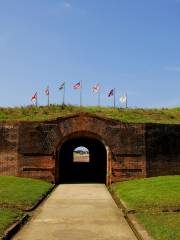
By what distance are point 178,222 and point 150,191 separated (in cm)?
489

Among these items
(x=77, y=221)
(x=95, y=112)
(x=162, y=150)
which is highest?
(x=95, y=112)

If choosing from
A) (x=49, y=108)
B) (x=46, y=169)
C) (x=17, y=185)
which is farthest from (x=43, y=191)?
(x=49, y=108)

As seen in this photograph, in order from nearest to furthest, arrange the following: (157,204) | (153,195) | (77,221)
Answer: (77,221), (157,204), (153,195)

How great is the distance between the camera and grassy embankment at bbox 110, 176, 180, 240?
357 inches

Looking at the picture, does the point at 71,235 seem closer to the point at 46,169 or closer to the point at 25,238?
the point at 25,238

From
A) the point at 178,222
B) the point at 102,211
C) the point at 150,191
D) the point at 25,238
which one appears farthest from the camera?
the point at 150,191

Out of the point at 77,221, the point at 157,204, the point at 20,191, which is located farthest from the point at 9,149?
the point at 77,221

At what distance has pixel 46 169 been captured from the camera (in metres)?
20.2

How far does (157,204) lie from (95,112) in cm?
1146

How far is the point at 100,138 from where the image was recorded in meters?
20.9

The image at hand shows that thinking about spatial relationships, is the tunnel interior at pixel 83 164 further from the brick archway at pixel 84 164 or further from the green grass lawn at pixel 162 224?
the green grass lawn at pixel 162 224

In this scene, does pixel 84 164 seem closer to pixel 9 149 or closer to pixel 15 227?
pixel 9 149

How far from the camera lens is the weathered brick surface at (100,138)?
20.1m

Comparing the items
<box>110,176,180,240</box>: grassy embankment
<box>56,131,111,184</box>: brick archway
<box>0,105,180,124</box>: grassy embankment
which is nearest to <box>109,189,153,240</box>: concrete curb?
<box>110,176,180,240</box>: grassy embankment
